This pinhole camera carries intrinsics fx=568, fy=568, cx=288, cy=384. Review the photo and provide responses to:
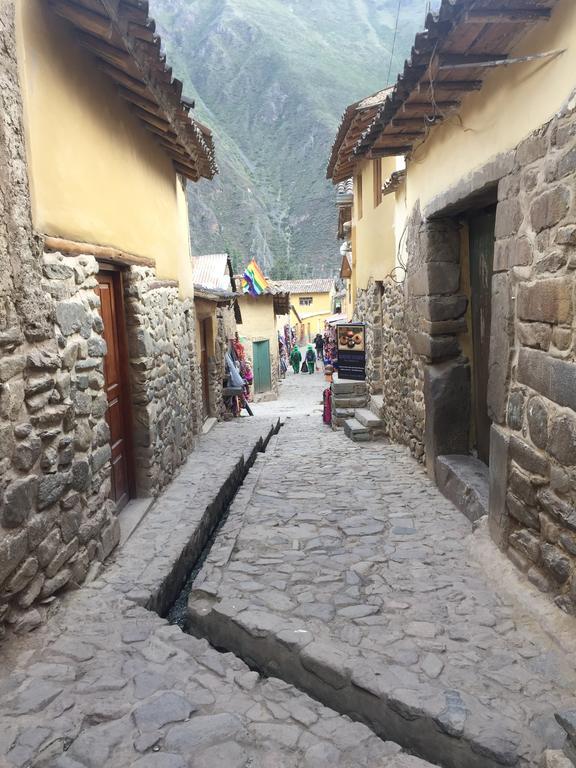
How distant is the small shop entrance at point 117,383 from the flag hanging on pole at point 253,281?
49.0ft

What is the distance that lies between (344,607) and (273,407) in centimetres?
1391

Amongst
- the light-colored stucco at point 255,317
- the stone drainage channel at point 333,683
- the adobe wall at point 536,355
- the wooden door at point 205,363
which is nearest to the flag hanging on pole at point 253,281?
the light-colored stucco at point 255,317

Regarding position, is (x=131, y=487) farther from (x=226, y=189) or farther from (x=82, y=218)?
(x=226, y=189)

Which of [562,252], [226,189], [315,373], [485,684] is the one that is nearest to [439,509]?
[485,684]

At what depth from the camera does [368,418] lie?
8.48 meters

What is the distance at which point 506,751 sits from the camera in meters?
2.25

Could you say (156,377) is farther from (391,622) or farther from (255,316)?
(255,316)

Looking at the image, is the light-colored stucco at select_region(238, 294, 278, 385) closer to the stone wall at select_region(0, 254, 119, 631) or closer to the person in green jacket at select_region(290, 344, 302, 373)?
the person in green jacket at select_region(290, 344, 302, 373)

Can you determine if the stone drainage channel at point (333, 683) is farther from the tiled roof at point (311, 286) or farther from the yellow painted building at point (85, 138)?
the tiled roof at point (311, 286)

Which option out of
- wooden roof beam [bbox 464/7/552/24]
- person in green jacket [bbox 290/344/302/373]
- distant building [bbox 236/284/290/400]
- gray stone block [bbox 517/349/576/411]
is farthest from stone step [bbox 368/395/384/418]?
person in green jacket [bbox 290/344/302/373]

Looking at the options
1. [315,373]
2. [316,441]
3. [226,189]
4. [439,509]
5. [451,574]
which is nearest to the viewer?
[451,574]

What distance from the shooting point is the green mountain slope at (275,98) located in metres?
67.1

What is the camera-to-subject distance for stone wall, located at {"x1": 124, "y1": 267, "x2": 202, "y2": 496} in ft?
17.4

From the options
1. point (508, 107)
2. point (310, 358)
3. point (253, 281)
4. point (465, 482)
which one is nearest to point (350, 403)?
point (465, 482)
